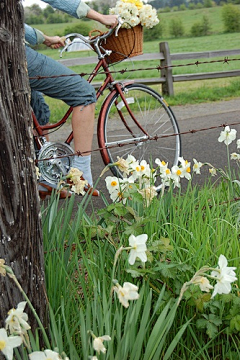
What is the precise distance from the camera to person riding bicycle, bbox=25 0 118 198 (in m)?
3.79

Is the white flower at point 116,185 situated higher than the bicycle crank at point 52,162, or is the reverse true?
the white flower at point 116,185

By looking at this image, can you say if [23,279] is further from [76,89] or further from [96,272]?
[76,89]

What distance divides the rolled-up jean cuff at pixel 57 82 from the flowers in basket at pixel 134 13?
25.7 inches

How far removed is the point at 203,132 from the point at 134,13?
347 centimetres

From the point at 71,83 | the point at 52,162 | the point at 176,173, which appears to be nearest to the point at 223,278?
the point at 176,173

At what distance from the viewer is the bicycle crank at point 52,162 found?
408cm

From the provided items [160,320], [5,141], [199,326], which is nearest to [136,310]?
[160,320]

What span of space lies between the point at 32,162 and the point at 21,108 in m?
0.18

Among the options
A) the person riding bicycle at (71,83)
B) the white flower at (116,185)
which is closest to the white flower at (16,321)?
the white flower at (116,185)

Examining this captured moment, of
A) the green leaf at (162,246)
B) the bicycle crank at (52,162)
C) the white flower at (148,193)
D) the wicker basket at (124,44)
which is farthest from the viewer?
the wicker basket at (124,44)

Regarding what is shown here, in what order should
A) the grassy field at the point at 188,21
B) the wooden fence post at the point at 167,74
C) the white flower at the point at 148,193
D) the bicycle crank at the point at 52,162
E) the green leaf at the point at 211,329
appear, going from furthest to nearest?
the grassy field at the point at 188,21
the wooden fence post at the point at 167,74
the bicycle crank at the point at 52,162
the white flower at the point at 148,193
the green leaf at the point at 211,329

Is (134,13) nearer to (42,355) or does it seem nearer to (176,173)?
(176,173)

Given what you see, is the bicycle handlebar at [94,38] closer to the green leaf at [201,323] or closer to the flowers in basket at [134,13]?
the flowers in basket at [134,13]

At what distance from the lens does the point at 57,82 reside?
387 centimetres
